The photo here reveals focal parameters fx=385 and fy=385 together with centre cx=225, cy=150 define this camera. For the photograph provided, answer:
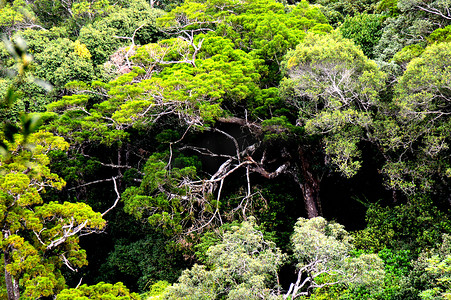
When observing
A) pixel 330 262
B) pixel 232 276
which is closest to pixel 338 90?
pixel 330 262

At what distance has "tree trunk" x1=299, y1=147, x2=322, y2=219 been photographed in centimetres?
1076

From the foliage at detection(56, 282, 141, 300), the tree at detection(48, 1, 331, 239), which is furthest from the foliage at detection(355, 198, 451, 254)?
the foliage at detection(56, 282, 141, 300)

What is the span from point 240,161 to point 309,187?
6.88 ft

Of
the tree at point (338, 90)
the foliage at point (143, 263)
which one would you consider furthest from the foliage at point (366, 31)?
the foliage at point (143, 263)

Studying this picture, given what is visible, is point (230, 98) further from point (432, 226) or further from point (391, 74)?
point (432, 226)

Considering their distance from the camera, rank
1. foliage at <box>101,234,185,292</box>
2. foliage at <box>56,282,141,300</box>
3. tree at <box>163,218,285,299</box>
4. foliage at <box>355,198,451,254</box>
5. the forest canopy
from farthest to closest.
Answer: foliage at <box>101,234,185,292</box> < foliage at <box>355,198,451,254</box> < the forest canopy < foliage at <box>56,282,141,300</box> < tree at <box>163,218,285,299</box>

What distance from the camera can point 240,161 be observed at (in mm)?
10836

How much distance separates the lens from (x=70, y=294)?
21.4ft

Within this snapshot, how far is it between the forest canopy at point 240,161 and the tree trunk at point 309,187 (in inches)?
1.5

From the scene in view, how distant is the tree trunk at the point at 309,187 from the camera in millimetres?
10758

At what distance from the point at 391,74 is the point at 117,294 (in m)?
7.91

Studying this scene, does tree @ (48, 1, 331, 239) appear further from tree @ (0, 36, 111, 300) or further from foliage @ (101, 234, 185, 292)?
tree @ (0, 36, 111, 300)

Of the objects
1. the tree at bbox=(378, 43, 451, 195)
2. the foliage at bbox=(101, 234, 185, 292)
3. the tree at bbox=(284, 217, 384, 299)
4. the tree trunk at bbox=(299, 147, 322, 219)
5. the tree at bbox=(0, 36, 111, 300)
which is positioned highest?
the tree at bbox=(378, 43, 451, 195)

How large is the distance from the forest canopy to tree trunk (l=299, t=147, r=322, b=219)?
1.5 inches
